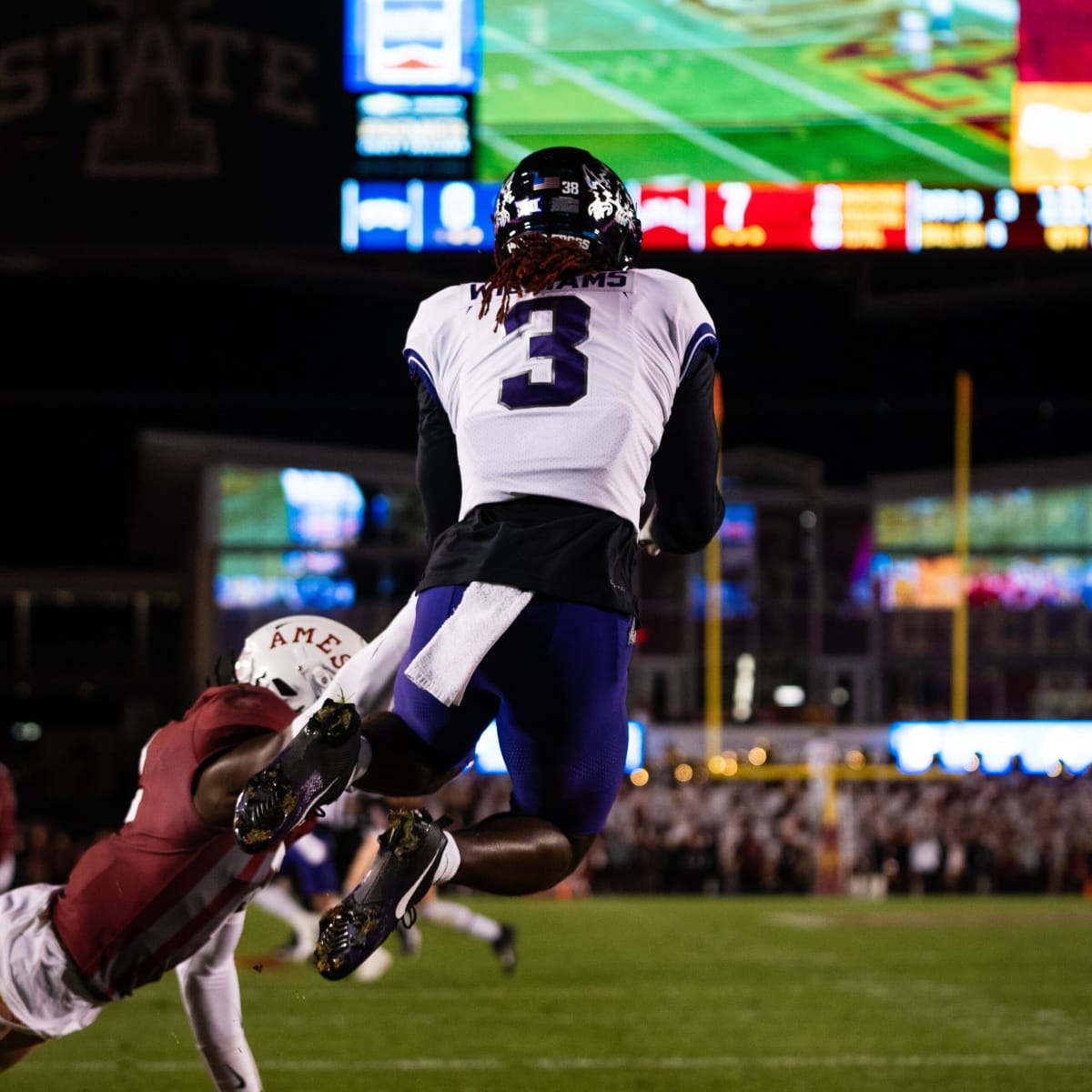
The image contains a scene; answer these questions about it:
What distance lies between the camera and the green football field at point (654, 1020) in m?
5.93

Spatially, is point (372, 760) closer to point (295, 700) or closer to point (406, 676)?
point (406, 676)

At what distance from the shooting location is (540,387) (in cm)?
338

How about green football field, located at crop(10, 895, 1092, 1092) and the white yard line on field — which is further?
the white yard line on field

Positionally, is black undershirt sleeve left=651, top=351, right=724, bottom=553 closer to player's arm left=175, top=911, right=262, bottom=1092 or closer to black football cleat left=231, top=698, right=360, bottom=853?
black football cleat left=231, top=698, right=360, bottom=853

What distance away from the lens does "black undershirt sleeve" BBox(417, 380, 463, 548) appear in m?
3.58

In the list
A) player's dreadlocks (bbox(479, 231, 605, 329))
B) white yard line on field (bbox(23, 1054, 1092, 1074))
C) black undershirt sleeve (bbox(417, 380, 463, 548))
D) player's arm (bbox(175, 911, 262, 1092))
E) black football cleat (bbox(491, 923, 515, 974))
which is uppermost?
player's dreadlocks (bbox(479, 231, 605, 329))

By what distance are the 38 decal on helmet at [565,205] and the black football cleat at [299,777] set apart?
3.22 feet

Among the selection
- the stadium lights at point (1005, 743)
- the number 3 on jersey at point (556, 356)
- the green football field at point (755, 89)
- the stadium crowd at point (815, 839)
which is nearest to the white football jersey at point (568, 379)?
the number 3 on jersey at point (556, 356)

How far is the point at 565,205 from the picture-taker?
353 cm

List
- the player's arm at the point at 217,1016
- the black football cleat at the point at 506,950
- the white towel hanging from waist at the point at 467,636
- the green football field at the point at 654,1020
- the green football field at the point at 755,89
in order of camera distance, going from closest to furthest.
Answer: the white towel hanging from waist at the point at 467,636
the player's arm at the point at 217,1016
the green football field at the point at 654,1020
the black football cleat at the point at 506,950
the green football field at the point at 755,89

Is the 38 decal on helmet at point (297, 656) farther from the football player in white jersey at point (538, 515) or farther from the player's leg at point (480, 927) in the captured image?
the player's leg at point (480, 927)

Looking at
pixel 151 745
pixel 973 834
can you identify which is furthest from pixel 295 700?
pixel 973 834

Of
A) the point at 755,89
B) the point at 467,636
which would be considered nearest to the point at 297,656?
the point at 467,636

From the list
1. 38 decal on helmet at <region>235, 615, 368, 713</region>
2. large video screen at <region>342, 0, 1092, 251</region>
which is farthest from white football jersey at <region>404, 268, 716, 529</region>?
large video screen at <region>342, 0, 1092, 251</region>
